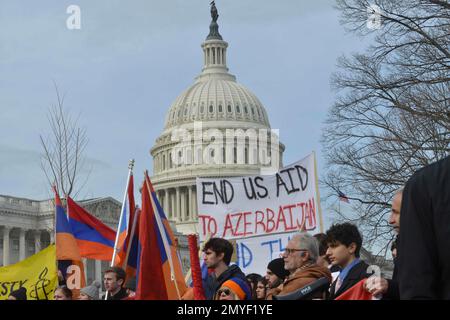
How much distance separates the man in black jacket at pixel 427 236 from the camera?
2.87 m

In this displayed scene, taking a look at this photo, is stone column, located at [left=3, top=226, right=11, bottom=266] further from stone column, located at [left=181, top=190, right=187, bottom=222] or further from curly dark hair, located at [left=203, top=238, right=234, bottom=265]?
curly dark hair, located at [left=203, top=238, right=234, bottom=265]

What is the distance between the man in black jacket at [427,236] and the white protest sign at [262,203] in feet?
23.3

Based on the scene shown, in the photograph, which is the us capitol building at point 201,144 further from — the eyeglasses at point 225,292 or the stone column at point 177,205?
the eyeglasses at point 225,292

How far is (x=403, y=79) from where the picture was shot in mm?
19016

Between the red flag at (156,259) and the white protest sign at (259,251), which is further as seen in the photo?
the white protest sign at (259,251)

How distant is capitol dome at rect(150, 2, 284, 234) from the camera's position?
348 ft

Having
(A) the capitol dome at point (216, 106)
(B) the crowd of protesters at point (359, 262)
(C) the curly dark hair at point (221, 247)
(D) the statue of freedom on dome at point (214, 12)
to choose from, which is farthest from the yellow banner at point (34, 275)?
(D) the statue of freedom on dome at point (214, 12)

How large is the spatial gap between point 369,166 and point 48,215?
65.1m

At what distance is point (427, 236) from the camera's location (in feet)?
9.48

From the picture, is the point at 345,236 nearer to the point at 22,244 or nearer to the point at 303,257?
the point at 303,257

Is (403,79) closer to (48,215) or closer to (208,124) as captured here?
(48,215)
